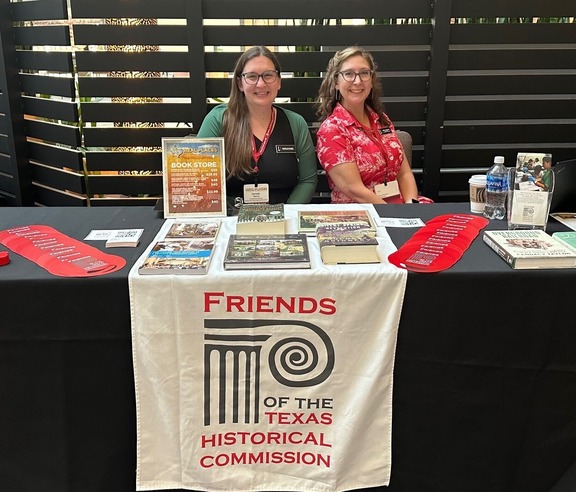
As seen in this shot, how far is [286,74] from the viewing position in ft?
10.3

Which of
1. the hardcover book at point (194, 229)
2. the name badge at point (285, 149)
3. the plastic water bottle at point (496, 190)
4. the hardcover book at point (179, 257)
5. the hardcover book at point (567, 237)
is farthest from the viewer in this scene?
the name badge at point (285, 149)

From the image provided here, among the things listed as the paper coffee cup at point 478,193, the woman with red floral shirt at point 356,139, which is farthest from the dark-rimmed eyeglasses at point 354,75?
the paper coffee cup at point 478,193

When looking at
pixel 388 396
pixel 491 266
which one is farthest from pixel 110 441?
pixel 491 266

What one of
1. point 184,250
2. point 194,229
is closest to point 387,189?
point 194,229

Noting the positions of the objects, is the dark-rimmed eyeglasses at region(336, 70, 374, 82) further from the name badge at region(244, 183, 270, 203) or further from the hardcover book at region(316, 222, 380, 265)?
the hardcover book at region(316, 222, 380, 265)

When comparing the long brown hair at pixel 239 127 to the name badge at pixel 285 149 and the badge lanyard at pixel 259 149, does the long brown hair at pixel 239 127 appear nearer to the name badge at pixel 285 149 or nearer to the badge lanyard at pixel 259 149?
the badge lanyard at pixel 259 149

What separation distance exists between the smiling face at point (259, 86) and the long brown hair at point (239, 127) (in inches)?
1.0

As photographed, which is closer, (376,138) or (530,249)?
(530,249)

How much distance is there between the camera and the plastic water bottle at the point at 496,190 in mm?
1789

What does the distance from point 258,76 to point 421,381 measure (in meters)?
1.48

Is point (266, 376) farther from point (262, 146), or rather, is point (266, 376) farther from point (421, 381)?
point (262, 146)

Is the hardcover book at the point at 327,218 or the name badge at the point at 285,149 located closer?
the hardcover book at the point at 327,218

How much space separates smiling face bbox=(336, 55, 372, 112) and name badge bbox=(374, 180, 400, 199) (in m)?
0.38

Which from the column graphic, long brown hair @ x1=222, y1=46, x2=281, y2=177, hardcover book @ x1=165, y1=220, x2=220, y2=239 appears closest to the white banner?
the column graphic
